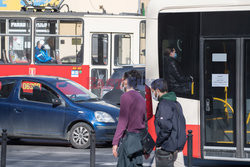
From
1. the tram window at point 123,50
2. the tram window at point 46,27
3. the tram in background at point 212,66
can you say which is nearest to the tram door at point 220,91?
the tram in background at point 212,66

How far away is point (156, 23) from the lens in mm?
10914

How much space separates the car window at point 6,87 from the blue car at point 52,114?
3cm

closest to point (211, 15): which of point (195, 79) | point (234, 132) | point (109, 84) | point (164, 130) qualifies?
point (195, 79)

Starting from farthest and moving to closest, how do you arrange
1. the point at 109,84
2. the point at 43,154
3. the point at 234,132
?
the point at 109,84
the point at 43,154
the point at 234,132

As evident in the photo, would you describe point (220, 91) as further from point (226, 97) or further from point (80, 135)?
point (80, 135)

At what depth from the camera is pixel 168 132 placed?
24.3ft

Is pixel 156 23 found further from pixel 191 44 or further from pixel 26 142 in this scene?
pixel 26 142

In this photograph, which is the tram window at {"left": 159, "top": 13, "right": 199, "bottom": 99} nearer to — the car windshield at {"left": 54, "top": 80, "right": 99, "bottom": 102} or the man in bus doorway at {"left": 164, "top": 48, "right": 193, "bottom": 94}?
the man in bus doorway at {"left": 164, "top": 48, "right": 193, "bottom": 94}

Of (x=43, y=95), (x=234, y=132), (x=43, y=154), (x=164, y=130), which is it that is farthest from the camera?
(x=43, y=95)

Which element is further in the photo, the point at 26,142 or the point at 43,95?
the point at 26,142

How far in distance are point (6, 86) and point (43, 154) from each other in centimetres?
230

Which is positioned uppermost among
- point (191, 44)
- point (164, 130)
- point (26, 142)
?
point (191, 44)

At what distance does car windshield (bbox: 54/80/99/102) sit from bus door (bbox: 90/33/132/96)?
4.44 metres

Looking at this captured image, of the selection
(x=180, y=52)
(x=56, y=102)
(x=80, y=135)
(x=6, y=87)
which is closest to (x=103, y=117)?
(x=80, y=135)
